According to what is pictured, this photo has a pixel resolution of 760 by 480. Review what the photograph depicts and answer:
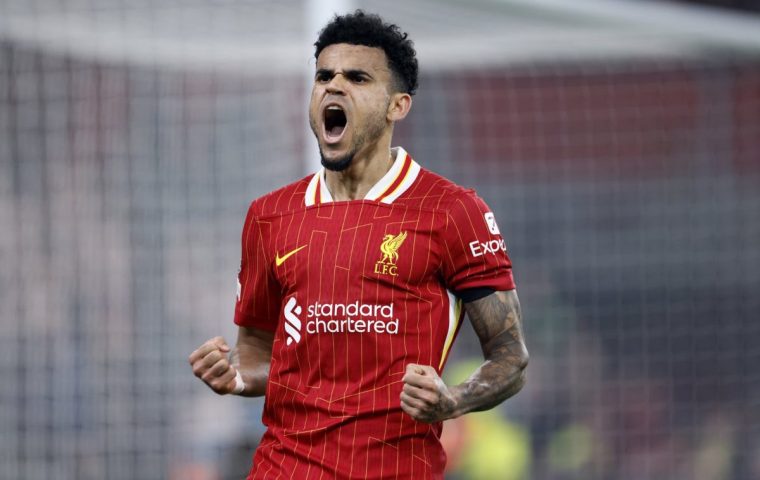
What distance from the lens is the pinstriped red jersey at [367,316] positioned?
140 inches

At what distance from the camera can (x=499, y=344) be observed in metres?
3.65

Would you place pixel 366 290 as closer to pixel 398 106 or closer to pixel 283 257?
pixel 283 257

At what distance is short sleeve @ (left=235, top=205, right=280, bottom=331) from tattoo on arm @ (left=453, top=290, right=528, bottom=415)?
603 mm

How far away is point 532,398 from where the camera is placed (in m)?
8.40

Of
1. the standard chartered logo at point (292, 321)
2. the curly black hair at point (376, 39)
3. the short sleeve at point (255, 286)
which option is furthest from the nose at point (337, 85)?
the standard chartered logo at point (292, 321)

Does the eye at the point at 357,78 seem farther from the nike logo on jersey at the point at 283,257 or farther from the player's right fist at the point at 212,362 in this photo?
the player's right fist at the point at 212,362

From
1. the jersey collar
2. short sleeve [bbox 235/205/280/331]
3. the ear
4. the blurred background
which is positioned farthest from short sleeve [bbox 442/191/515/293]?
the blurred background

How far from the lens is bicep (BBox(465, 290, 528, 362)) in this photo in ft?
11.9

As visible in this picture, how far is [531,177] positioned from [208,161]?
8.39 ft

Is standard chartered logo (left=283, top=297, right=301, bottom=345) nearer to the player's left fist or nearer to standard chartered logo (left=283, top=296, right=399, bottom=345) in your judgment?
standard chartered logo (left=283, top=296, right=399, bottom=345)

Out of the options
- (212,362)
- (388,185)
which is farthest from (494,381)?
(212,362)

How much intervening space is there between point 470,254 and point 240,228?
3560 millimetres

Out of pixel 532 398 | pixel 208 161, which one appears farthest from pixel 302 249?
pixel 532 398

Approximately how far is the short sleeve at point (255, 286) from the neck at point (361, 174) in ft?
0.85
